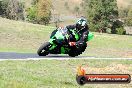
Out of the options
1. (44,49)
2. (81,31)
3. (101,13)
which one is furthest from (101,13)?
(81,31)

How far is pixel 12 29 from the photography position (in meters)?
61.1

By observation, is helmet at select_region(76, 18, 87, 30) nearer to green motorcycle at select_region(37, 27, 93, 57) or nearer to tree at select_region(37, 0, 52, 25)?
green motorcycle at select_region(37, 27, 93, 57)

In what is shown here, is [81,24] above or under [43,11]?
above

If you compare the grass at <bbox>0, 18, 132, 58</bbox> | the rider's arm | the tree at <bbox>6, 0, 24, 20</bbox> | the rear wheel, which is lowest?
the tree at <bbox>6, 0, 24, 20</bbox>

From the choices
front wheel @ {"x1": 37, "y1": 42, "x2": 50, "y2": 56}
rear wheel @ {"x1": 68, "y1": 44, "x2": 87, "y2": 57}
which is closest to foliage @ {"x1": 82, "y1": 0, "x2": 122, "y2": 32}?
rear wheel @ {"x1": 68, "y1": 44, "x2": 87, "y2": 57}

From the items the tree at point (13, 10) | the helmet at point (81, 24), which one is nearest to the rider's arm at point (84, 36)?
the helmet at point (81, 24)

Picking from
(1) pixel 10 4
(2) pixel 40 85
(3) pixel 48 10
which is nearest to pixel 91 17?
(3) pixel 48 10

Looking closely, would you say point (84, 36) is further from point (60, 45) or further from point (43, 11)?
point (43, 11)

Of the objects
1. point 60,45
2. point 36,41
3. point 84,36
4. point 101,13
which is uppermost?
point 84,36

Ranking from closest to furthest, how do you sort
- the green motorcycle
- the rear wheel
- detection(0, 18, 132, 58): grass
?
the green motorcycle, the rear wheel, detection(0, 18, 132, 58): grass

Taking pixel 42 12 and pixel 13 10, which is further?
pixel 13 10

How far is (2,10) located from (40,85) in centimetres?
13012

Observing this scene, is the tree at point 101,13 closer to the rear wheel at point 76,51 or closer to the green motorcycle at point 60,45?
the rear wheel at point 76,51

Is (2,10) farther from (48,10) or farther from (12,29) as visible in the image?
(12,29)
